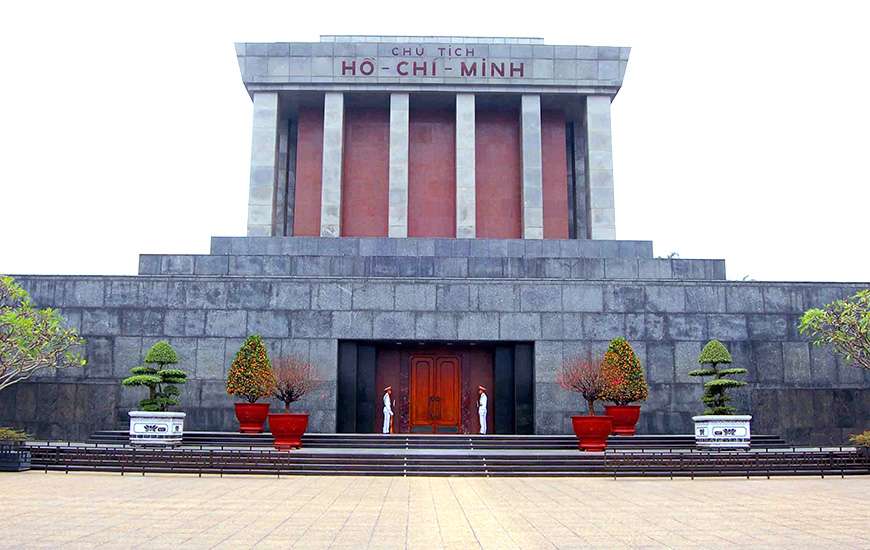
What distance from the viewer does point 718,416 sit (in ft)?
69.2

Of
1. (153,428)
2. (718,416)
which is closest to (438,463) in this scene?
(153,428)

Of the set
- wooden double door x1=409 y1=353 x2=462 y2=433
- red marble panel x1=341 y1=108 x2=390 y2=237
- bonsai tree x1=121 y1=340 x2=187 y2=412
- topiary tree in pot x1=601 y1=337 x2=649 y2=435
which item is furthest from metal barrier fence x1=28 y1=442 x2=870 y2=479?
red marble panel x1=341 y1=108 x2=390 y2=237

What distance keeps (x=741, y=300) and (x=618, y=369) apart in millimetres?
5773

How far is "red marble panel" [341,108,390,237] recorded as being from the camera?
33.5 metres

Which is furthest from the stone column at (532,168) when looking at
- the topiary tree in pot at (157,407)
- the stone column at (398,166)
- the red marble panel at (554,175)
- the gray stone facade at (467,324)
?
the topiary tree in pot at (157,407)

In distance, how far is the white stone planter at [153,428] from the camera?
20375 millimetres

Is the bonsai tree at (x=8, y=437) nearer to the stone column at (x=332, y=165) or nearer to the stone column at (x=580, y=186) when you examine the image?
the stone column at (x=332, y=165)

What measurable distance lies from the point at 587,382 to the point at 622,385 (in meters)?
0.90

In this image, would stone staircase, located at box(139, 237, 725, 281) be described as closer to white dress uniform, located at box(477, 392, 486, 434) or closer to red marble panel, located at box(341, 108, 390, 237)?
white dress uniform, located at box(477, 392, 486, 434)

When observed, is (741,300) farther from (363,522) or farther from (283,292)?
(363,522)

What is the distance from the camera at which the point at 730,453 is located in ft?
65.8

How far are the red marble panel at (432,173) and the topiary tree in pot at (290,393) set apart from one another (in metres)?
11.2

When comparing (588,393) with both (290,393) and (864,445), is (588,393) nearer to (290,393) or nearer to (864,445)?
(864,445)

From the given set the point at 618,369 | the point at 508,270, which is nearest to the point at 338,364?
the point at 508,270
